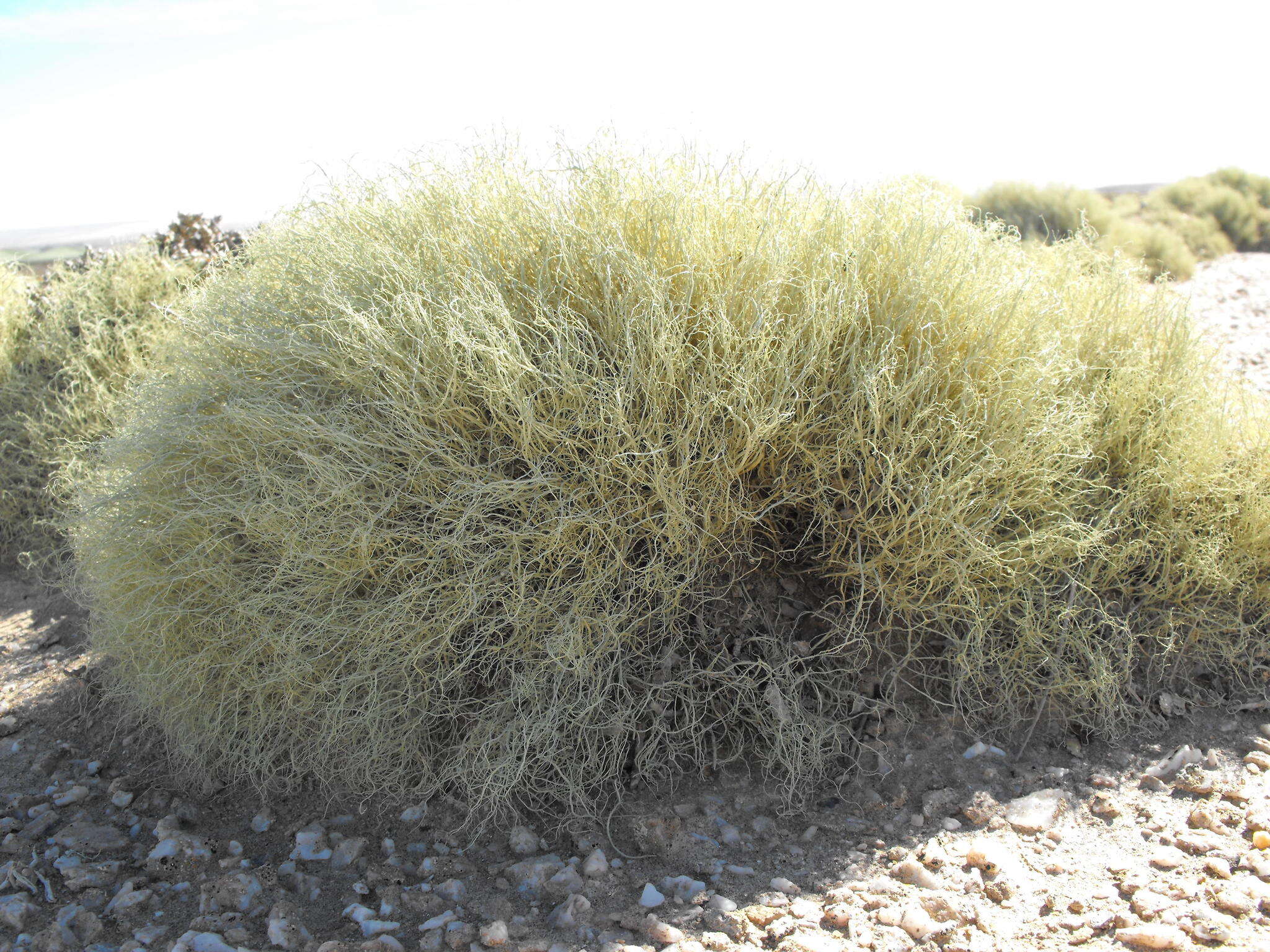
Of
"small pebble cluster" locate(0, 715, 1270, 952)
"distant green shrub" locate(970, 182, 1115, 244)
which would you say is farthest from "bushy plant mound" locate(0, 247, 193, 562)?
"distant green shrub" locate(970, 182, 1115, 244)

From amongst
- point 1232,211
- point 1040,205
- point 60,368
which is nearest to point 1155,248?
point 1040,205

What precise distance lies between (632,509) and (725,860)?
849mm

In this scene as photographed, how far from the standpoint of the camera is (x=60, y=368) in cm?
453

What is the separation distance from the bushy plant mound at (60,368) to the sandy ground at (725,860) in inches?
83.5

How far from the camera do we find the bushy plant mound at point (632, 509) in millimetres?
2104

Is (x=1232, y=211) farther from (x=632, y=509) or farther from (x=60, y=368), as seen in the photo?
(x=60, y=368)

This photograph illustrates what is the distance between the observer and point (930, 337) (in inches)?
93.5

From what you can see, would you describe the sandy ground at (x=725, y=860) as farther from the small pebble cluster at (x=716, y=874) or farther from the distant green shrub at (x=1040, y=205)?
the distant green shrub at (x=1040, y=205)

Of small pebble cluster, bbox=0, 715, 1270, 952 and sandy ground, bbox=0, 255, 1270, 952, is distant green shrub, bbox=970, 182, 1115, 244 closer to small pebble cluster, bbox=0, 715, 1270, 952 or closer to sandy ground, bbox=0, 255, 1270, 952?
sandy ground, bbox=0, 255, 1270, 952

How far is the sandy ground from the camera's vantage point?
1.77 metres

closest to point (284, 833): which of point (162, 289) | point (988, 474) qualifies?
point (988, 474)

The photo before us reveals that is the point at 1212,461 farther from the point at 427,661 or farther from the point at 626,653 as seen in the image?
the point at 427,661

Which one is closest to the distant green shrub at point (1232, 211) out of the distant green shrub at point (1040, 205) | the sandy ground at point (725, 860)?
the distant green shrub at point (1040, 205)

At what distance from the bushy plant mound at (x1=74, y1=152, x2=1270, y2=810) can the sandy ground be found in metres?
0.12
